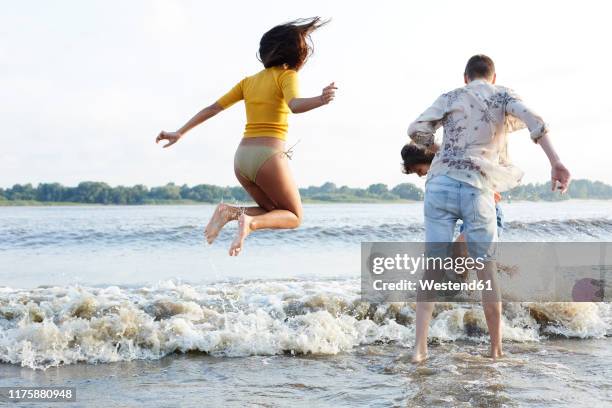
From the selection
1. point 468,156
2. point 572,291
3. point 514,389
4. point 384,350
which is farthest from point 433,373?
point 572,291

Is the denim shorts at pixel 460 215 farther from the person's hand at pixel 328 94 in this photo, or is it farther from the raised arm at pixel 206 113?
the raised arm at pixel 206 113

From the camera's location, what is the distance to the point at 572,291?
7852mm

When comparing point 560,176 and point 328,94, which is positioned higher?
point 328,94

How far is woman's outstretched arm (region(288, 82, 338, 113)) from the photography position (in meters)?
4.14

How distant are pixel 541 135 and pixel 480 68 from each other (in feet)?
2.39

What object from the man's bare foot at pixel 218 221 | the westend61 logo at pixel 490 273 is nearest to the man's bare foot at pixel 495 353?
the westend61 logo at pixel 490 273

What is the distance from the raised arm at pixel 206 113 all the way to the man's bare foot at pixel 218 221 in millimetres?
630

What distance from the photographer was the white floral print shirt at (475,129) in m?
4.56

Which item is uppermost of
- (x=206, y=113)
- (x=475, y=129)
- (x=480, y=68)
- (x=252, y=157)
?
(x=480, y=68)

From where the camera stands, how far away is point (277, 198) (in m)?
4.79

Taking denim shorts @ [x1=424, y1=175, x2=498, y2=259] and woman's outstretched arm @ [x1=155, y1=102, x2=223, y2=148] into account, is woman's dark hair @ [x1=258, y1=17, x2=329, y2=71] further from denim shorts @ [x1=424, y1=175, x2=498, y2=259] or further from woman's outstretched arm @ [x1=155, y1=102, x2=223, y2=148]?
denim shorts @ [x1=424, y1=175, x2=498, y2=259]

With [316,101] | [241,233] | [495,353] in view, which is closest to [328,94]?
[316,101]

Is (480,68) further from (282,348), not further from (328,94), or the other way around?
(282,348)

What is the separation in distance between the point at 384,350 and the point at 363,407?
171cm
